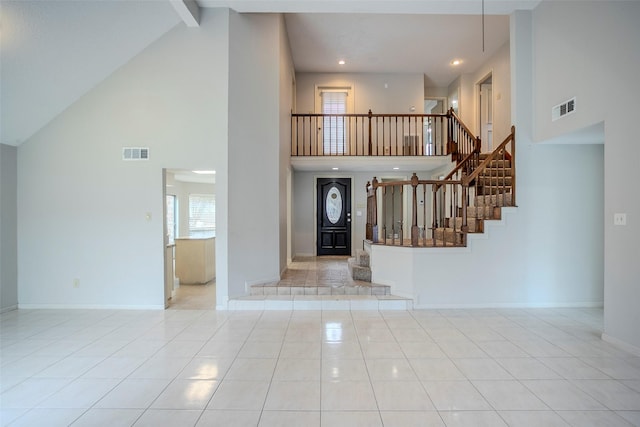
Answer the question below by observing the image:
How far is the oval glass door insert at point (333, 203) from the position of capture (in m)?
8.26

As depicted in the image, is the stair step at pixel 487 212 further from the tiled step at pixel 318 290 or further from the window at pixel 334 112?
the window at pixel 334 112

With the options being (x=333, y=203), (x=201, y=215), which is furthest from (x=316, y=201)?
(x=201, y=215)

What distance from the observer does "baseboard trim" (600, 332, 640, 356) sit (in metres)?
3.17

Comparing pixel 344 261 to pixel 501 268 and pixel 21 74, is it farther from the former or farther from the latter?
pixel 21 74

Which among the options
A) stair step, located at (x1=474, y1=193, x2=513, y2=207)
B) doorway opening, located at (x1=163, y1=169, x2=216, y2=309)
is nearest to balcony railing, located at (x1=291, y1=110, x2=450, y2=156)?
Result: doorway opening, located at (x1=163, y1=169, x2=216, y2=309)

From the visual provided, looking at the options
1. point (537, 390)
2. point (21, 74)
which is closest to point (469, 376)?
point (537, 390)

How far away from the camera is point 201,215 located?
10.1m

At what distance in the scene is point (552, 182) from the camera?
187 inches

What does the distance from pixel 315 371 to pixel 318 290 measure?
205cm

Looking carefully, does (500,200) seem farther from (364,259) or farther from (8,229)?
(8,229)

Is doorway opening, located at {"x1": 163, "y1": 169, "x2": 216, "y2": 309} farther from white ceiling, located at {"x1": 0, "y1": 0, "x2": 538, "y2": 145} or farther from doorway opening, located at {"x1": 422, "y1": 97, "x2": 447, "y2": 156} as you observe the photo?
doorway opening, located at {"x1": 422, "y1": 97, "x2": 447, "y2": 156}

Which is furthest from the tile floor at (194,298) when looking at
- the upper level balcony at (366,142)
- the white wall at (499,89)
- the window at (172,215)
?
the white wall at (499,89)

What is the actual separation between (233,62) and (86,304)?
413 cm

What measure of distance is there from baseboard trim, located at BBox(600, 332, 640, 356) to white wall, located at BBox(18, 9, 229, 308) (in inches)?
185
